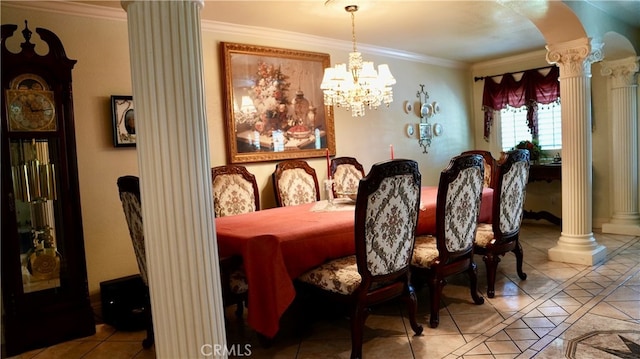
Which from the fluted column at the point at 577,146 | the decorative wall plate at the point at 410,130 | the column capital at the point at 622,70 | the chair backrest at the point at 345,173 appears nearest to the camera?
the fluted column at the point at 577,146

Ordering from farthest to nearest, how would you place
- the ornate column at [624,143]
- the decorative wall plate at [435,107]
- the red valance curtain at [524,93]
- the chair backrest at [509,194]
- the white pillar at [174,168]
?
the decorative wall plate at [435,107], the red valance curtain at [524,93], the ornate column at [624,143], the chair backrest at [509,194], the white pillar at [174,168]

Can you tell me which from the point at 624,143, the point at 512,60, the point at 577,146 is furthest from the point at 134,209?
the point at 512,60

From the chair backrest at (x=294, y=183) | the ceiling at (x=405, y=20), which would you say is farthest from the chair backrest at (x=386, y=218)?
the chair backrest at (x=294, y=183)

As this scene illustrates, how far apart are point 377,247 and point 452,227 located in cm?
68

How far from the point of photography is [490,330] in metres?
2.64

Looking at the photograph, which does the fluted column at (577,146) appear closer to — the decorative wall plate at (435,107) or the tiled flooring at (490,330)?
the tiled flooring at (490,330)

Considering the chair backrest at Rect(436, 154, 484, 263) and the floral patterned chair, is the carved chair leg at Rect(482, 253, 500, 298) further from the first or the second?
the floral patterned chair

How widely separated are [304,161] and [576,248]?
2.66 m

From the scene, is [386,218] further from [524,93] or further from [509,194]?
[524,93]

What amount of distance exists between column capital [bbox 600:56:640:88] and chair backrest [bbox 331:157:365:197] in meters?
3.11

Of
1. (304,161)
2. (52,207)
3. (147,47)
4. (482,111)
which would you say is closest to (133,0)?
(147,47)

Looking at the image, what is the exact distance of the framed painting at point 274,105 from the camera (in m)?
4.13

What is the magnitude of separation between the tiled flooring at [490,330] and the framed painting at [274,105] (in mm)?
1702

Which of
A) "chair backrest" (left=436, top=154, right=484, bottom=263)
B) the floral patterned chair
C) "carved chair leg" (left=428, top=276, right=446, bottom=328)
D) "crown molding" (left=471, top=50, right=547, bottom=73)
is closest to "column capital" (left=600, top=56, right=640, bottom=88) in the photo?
"crown molding" (left=471, top=50, right=547, bottom=73)
